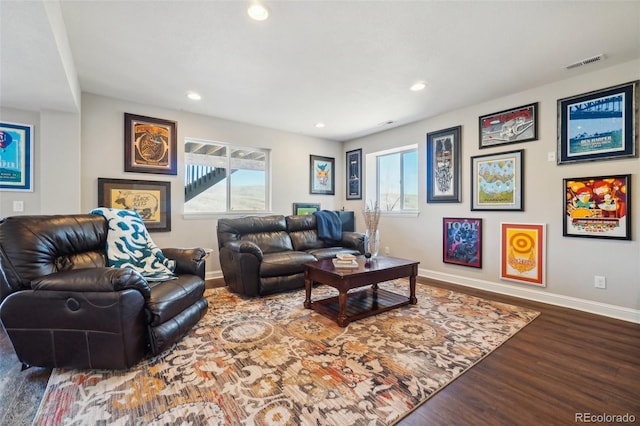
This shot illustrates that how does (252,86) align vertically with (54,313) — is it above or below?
above

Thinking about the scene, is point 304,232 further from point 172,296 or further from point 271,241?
point 172,296

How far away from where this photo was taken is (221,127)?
4418 millimetres

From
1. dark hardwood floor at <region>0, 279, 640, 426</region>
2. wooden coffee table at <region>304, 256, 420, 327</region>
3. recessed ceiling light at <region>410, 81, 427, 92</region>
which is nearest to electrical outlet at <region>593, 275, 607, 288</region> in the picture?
dark hardwood floor at <region>0, 279, 640, 426</region>

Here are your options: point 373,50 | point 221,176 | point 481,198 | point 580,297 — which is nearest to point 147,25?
point 373,50

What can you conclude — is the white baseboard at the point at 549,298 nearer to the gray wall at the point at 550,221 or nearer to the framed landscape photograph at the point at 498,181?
the gray wall at the point at 550,221

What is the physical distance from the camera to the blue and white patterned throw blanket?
7.70 feet

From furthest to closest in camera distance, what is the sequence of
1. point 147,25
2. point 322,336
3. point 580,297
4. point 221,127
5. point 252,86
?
point 221,127 → point 252,86 → point 580,297 → point 322,336 → point 147,25

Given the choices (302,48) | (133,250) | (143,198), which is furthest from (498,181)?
(143,198)

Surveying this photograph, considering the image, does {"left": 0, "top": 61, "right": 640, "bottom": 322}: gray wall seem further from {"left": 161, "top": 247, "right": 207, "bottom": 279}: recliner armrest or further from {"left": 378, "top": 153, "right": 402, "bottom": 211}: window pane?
{"left": 161, "top": 247, "right": 207, "bottom": 279}: recliner armrest

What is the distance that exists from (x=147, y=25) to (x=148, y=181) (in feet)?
7.17

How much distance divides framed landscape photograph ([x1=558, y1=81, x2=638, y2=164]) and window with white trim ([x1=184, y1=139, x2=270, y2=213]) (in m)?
4.08

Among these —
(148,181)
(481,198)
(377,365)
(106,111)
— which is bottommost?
(377,365)

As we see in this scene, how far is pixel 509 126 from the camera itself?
11.5 ft

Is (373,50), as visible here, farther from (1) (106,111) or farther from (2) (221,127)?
(1) (106,111)
